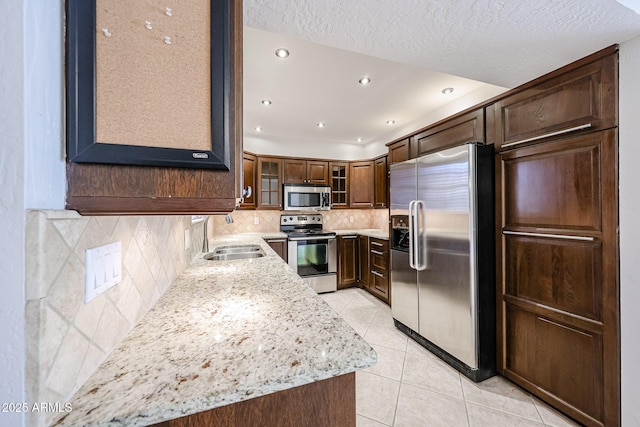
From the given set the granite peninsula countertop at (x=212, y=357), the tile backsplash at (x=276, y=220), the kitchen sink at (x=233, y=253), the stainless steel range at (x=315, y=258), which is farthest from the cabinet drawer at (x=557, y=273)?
the tile backsplash at (x=276, y=220)

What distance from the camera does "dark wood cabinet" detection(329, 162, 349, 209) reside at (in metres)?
4.21

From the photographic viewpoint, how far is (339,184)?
14.0 ft

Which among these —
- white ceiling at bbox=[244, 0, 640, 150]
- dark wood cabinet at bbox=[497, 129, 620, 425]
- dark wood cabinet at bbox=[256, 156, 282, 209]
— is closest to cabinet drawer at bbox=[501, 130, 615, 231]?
dark wood cabinet at bbox=[497, 129, 620, 425]

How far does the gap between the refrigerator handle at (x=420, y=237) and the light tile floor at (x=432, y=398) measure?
83 centimetres

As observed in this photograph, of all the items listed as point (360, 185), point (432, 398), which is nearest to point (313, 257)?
point (360, 185)

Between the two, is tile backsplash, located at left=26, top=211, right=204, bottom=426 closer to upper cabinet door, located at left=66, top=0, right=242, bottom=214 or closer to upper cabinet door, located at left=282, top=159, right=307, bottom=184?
upper cabinet door, located at left=66, top=0, right=242, bottom=214

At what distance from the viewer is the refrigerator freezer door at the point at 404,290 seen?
240cm

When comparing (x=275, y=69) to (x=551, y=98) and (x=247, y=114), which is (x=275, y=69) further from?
(x=551, y=98)

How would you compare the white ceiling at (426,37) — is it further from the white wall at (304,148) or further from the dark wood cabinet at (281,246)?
the dark wood cabinet at (281,246)

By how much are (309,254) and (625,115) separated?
10.5 feet

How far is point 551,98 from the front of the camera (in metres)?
1.55

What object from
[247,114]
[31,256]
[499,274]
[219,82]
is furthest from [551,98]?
[247,114]

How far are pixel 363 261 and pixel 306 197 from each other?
139cm

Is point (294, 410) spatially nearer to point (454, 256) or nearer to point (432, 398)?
point (432, 398)
